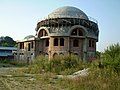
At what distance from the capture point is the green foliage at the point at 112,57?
20.1 m

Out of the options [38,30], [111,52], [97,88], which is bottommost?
[97,88]

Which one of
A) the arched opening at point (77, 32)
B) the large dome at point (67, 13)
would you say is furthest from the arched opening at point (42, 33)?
the arched opening at point (77, 32)

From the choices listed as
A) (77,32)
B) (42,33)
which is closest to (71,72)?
(77,32)

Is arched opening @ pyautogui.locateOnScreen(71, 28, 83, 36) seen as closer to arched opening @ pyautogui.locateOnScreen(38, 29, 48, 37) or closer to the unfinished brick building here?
the unfinished brick building

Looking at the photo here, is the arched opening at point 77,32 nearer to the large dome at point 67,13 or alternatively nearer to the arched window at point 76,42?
the arched window at point 76,42

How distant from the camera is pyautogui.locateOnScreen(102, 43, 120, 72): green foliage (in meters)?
20.1

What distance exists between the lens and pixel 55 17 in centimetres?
4825

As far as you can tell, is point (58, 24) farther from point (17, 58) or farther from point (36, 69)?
point (36, 69)

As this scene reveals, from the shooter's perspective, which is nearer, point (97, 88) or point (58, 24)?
point (97, 88)

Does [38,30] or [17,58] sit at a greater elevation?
[38,30]

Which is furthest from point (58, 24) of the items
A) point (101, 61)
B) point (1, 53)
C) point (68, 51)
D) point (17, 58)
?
point (1, 53)

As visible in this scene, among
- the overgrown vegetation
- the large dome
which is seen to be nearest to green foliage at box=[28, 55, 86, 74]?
the overgrown vegetation

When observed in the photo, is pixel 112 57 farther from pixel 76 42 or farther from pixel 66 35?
pixel 76 42

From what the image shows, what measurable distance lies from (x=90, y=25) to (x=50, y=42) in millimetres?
8535
